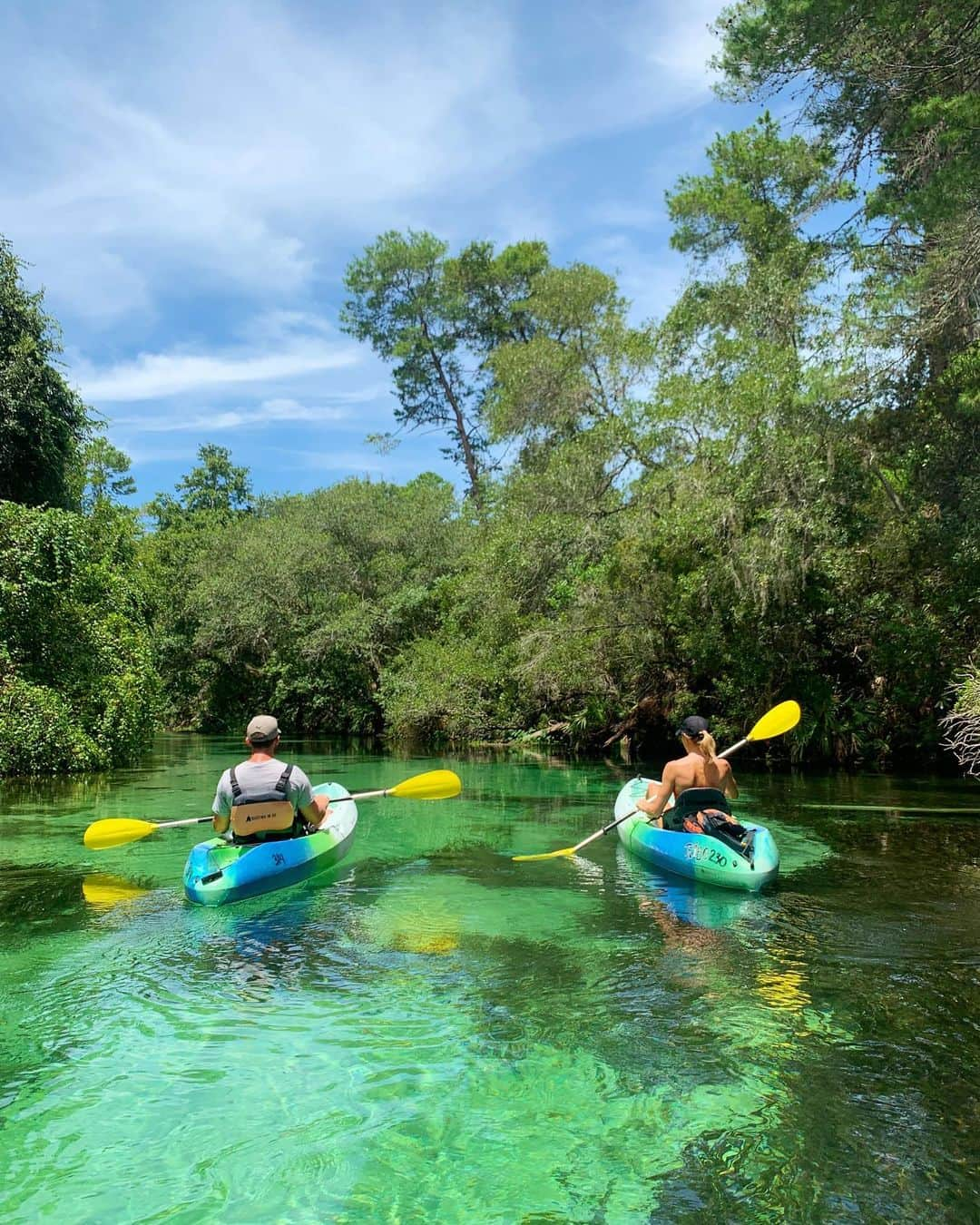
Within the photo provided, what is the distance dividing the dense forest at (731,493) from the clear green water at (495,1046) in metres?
5.23

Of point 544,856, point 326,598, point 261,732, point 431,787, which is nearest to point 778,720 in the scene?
point 544,856

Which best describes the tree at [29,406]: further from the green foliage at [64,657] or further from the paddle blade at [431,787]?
the paddle blade at [431,787]

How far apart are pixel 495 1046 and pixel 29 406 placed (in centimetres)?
1461

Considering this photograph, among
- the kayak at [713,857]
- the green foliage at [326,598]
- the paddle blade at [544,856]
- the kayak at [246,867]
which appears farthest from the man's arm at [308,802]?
the green foliage at [326,598]

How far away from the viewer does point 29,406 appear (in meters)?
15.1

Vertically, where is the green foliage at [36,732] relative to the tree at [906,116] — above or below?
below

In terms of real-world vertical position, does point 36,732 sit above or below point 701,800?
above

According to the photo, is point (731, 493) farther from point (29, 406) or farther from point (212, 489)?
point (212, 489)

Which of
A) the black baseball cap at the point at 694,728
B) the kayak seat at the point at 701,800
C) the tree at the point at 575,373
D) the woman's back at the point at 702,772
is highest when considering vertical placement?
the tree at the point at 575,373

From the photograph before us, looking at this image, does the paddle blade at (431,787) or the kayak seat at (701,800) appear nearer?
the kayak seat at (701,800)

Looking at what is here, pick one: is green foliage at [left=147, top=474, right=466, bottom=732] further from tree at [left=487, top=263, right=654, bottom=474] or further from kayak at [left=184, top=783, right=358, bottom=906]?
kayak at [left=184, top=783, right=358, bottom=906]

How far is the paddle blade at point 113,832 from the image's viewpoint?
6.83 m

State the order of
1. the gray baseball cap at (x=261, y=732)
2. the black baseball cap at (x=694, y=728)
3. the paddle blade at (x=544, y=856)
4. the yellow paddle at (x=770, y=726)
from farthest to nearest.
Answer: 1. the yellow paddle at (x=770, y=726)
2. the paddle blade at (x=544, y=856)
3. the black baseball cap at (x=694, y=728)
4. the gray baseball cap at (x=261, y=732)

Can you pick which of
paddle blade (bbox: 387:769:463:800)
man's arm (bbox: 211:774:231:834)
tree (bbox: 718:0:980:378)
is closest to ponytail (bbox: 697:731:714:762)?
paddle blade (bbox: 387:769:463:800)
